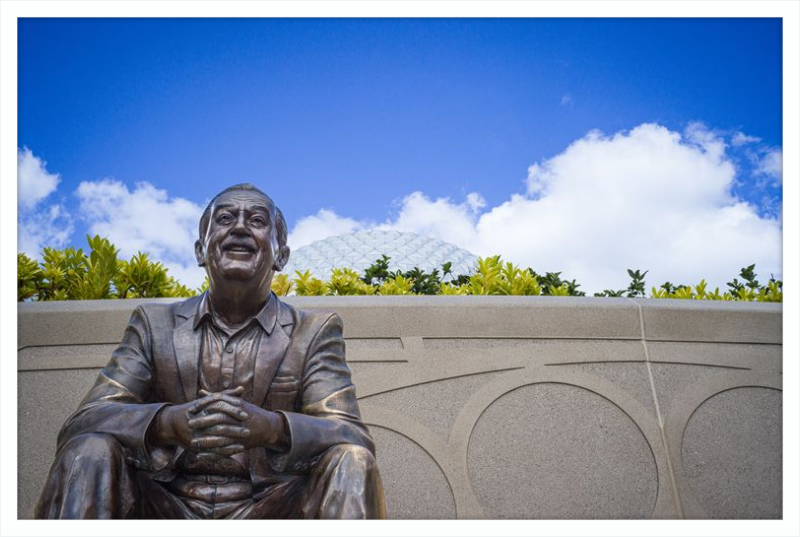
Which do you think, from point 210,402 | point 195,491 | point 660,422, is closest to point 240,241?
point 210,402

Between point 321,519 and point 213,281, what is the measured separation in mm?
1031

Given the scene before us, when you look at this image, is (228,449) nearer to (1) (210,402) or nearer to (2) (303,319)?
(1) (210,402)

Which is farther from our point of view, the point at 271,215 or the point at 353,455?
the point at 271,215

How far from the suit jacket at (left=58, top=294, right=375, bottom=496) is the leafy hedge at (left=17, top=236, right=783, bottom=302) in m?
3.30

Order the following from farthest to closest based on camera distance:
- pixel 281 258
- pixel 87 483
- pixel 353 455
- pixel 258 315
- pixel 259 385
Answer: pixel 281 258 → pixel 258 315 → pixel 259 385 → pixel 353 455 → pixel 87 483

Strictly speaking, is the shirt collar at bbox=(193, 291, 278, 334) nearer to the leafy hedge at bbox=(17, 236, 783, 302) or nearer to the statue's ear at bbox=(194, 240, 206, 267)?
the statue's ear at bbox=(194, 240, 206, 267)

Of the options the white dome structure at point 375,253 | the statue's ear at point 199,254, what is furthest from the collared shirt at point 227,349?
the white dome structure at point 375,253

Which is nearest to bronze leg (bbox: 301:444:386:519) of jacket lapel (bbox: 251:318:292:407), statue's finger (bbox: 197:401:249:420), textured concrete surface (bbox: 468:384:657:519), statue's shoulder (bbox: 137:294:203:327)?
statue's finger (bbox: 197:401:249:420)

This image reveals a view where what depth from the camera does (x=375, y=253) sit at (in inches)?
317

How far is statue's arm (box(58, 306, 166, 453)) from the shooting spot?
2457 millimetres

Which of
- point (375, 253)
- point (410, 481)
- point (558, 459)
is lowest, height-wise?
point (410, 481)

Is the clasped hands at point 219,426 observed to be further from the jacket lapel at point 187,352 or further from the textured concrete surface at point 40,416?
the textured concrete surface at point 40,416

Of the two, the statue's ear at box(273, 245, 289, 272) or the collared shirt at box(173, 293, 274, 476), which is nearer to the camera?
the collared shirt at box(173, 293, 274, 476)

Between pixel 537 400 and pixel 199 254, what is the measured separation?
3350 mm
